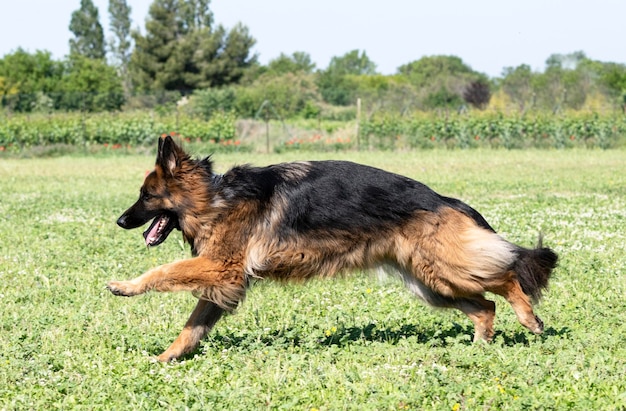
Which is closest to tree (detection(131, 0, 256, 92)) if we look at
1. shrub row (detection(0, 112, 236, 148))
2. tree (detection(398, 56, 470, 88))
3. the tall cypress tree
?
the tall cypress tree

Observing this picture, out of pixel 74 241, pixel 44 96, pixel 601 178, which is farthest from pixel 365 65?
pixel 74 241

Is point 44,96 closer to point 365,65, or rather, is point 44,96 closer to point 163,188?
point 163,188

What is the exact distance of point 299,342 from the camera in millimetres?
6289

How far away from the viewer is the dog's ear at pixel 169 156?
6.12 metres

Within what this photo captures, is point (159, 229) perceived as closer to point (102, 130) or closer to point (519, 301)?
point (519, 301)

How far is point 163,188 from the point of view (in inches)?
245

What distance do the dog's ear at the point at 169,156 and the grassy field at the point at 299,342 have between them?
4.48ft

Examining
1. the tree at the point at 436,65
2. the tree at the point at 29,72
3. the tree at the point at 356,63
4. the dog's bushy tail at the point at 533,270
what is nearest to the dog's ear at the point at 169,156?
the dog's bushy tail at the point at 533,270

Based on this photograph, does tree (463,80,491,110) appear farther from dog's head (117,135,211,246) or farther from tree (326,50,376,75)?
tree (326,50,376,75)

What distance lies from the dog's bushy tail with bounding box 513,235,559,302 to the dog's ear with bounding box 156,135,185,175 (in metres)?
2.74

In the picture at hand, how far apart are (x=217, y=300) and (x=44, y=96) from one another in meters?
37.2

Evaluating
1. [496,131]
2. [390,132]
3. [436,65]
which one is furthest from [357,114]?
[436,65]

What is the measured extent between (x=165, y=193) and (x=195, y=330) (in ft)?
3.54

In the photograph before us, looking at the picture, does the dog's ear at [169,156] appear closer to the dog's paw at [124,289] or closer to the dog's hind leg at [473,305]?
the dog's paw at [124,289]
